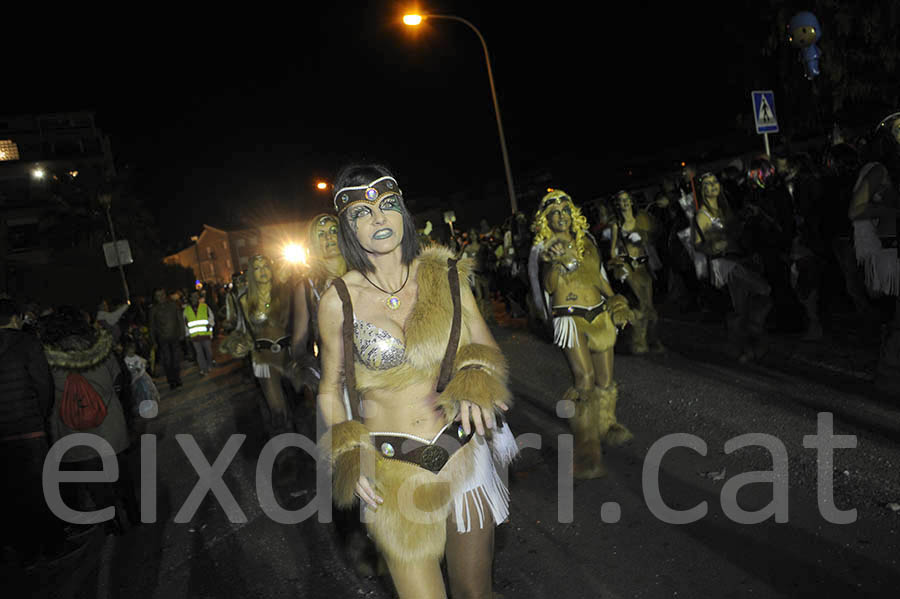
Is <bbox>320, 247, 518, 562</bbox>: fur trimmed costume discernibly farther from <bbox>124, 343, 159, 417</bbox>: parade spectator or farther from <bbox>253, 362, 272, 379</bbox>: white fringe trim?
<bbox>124, 343, 159, 417</bbox>: parade spectator

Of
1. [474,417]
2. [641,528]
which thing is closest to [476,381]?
[474,417]

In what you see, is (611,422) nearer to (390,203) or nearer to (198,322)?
(390,203)

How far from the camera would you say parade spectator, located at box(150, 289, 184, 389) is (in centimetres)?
1317

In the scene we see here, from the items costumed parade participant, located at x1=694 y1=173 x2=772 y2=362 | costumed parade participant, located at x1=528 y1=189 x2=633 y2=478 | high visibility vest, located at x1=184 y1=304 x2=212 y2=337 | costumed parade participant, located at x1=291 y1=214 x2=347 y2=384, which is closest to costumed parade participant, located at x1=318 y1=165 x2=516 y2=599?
costumed parade participant, located at x1=291 y1=214 x2=347 y2=384

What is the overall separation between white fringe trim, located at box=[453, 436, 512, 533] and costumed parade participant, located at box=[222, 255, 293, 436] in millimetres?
4237

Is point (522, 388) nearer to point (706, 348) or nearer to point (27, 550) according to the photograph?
point (706, 348)

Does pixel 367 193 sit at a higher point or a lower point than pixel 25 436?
higher

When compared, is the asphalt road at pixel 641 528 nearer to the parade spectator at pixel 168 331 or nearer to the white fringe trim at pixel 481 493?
the white fringe trim at pixel 481 493

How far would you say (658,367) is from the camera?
8.08m

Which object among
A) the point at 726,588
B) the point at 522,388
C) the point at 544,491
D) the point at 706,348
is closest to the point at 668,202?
the point at 706,348

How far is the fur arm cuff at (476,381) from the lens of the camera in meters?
2.55

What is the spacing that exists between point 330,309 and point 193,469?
5.63 meters

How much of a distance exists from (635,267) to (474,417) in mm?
7529

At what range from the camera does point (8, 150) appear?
52844 millimetres
